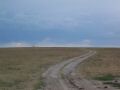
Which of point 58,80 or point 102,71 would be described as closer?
point 58,80

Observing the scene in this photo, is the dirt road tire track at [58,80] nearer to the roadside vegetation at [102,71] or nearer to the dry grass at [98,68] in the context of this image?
the roadside vegetation at [102,71]

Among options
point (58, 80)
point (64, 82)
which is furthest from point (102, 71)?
point (64, 82)

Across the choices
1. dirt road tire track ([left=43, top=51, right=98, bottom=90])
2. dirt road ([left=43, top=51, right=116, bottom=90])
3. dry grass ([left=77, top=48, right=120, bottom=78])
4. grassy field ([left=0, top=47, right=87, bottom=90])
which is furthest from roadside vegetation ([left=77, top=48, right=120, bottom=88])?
grassy field ([left=0, top=47, right=87, bottom=90])

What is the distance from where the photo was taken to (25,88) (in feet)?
98.0

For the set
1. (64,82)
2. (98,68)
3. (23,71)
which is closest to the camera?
(64,82)

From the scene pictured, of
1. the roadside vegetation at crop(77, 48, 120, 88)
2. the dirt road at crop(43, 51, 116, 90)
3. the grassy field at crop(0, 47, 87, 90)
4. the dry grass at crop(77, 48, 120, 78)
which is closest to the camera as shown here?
the dirt road at crop(43, 51, 116, 90)

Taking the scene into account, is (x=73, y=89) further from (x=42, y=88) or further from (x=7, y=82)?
(x=7, y=82)

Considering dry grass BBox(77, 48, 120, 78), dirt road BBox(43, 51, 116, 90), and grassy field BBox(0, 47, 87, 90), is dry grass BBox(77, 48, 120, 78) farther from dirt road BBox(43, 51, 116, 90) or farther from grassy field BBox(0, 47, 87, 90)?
grassy field BBox(0, 47, 87, 90)

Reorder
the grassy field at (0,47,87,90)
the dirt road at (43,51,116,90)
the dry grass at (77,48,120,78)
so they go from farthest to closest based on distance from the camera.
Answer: the dry grass at (77,48,120,78), the grassy field at (0,47,87,90), the dirt road at (43,51,116,90)

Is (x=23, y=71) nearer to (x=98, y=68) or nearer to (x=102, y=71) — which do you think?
(x=102, y=71)

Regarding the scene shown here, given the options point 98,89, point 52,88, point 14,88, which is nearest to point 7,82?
point 14,88

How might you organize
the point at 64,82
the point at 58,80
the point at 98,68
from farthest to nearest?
the point at 98,68
the point at 58,80
the point at 64,82

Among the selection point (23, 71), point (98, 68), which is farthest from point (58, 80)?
point (98, 68)

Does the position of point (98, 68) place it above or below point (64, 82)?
above
